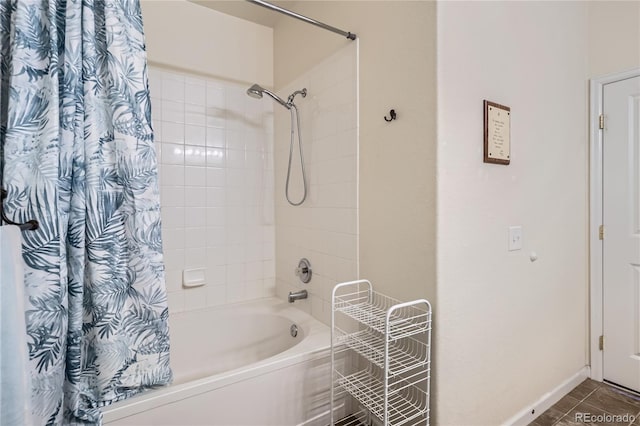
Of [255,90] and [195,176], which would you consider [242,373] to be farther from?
[255,90]

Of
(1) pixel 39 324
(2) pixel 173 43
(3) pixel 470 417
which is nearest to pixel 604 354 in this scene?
(3) pixel 470 417

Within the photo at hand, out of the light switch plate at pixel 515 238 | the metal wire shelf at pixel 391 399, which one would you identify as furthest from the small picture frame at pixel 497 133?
the metal wire shelf at pixel 391 399

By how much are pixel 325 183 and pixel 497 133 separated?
0.96m

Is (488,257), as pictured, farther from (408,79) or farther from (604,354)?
(604,354)

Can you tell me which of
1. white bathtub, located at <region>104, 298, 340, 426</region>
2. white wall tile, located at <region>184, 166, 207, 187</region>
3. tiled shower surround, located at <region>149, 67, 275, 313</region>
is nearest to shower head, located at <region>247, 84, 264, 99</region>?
tiled shower surround, located at <region>149, 67, 275, 313</region>

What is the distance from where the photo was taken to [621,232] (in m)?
1.92

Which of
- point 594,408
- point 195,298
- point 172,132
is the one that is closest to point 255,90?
point 172,132

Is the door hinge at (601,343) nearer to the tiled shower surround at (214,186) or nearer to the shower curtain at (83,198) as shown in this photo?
the tiled shower surround at (214,186)

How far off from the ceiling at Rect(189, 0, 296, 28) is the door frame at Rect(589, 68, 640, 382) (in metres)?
2.18

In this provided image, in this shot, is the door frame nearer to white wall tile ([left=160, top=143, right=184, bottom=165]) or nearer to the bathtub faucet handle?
the bathtub faucet handle

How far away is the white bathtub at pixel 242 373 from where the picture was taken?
1.21 metres

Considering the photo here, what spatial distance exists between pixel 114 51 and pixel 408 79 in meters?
1.22

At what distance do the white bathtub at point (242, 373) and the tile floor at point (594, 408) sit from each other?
126 cm

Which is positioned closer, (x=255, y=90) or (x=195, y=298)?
(x=255, y=90)
